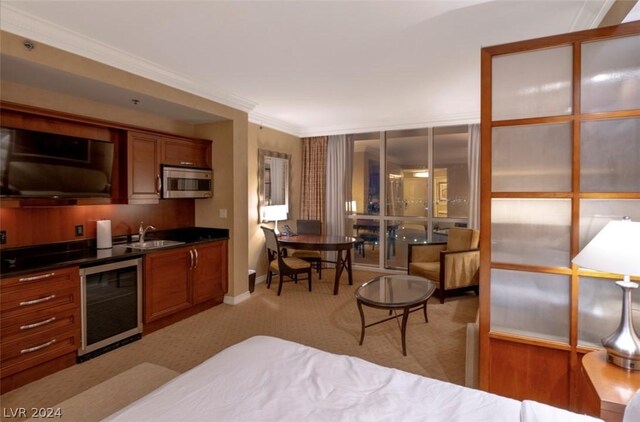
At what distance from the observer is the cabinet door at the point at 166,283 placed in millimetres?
3387

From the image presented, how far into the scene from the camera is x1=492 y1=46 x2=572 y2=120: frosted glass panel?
1.97m

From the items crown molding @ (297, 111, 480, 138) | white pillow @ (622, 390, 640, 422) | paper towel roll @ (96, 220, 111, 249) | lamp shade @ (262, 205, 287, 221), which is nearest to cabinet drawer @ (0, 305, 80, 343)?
paper towel roll @ (96, 220, 111, 249)

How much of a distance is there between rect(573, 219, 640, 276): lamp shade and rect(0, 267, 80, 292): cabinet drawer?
3.53 m

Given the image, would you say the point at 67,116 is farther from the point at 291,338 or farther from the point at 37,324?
the point at 291,338

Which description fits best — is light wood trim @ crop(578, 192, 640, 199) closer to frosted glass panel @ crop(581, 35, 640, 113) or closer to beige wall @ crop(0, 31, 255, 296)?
frosted glass panel @ crop(581, 35, 640, 113)

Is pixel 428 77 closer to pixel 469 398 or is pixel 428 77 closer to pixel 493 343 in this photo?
pixel 493 343

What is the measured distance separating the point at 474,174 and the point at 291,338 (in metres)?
3.89

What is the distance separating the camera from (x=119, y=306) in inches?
123

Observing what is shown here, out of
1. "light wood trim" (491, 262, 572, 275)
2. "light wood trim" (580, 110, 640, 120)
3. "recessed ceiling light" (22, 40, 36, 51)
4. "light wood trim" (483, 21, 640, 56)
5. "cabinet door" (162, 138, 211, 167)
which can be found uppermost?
"recessed ceiling light" (22, 40, 36, 51)

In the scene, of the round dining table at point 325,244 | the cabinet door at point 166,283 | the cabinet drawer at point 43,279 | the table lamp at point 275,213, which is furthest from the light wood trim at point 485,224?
the table lamp at point 275,213

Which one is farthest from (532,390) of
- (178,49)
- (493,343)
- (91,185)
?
(91,185)

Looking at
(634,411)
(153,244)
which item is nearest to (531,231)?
(634,411)

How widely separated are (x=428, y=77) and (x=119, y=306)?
155 inches

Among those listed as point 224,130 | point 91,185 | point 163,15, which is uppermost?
point 163,15
